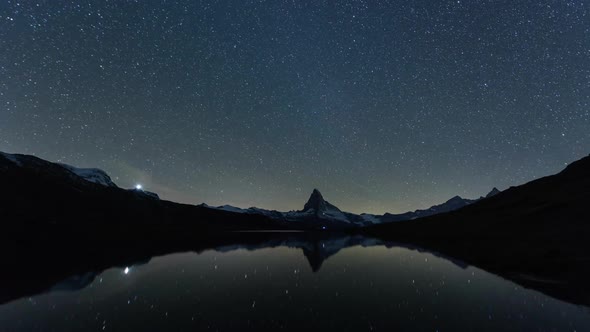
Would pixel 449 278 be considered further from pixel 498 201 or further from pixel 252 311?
pixel 498 201

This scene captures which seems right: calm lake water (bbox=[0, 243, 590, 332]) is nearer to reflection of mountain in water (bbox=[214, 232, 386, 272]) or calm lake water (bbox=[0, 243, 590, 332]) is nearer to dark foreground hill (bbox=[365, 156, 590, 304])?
dark foreground hill (bbox=[365, 156, 590, 304])

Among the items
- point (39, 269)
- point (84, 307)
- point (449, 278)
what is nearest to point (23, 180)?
point (39, 269)

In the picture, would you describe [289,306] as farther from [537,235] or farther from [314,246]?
[537,235]

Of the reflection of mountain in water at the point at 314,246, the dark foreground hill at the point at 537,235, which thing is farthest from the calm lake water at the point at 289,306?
the reflection of mountain in water at the point at 314,246

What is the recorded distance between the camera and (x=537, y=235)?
2881 inches

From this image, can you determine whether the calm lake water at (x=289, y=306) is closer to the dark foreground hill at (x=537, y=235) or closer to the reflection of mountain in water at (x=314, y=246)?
the dark foreground hill at (x=537, y=235)

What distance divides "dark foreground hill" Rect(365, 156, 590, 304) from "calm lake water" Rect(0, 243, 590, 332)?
645 cm

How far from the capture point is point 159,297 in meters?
23.9

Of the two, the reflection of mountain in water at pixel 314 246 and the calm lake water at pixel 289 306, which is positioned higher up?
the calm lake water at pixel 289 306

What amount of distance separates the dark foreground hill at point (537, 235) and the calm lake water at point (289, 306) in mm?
6454

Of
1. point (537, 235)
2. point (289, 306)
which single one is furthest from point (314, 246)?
point (289, 306)

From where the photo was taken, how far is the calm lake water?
16.7 meters

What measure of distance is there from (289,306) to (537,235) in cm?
8045

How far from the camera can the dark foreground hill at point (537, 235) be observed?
3391 centimetres
